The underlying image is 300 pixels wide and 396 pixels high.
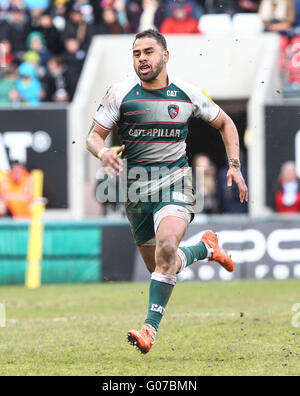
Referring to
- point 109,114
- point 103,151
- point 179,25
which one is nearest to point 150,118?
point 109,114

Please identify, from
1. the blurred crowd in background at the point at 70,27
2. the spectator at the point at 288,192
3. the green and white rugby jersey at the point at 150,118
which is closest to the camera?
the green and white rugby jersey at the point at 150,118

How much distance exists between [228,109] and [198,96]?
11.3 metres

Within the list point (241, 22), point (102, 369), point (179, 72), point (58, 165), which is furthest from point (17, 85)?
point (102, 369)

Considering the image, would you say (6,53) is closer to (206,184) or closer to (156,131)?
(206,184)

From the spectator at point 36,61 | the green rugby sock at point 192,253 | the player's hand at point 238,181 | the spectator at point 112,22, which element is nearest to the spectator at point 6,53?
the spectator at point 36,61

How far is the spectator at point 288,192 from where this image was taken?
1512 cm

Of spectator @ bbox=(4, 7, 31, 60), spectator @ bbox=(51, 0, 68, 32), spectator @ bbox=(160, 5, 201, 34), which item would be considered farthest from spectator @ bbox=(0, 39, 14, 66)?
spectator @ bbox=(160, 5, 201, 34)

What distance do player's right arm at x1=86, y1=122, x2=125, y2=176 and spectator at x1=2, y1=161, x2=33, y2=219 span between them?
29.2ft

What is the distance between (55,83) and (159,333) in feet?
33.6

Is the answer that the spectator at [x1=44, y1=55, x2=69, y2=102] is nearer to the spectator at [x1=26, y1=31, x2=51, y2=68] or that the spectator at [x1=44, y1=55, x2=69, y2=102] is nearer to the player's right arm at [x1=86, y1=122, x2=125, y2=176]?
the spectator at [x1=26, y1=31, x2=51, y2=68]

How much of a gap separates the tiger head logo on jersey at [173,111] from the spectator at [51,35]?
11819 mm

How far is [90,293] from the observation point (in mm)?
12625

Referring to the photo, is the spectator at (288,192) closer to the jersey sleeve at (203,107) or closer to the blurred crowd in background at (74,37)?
the blurred crowd in background at (74,37)
